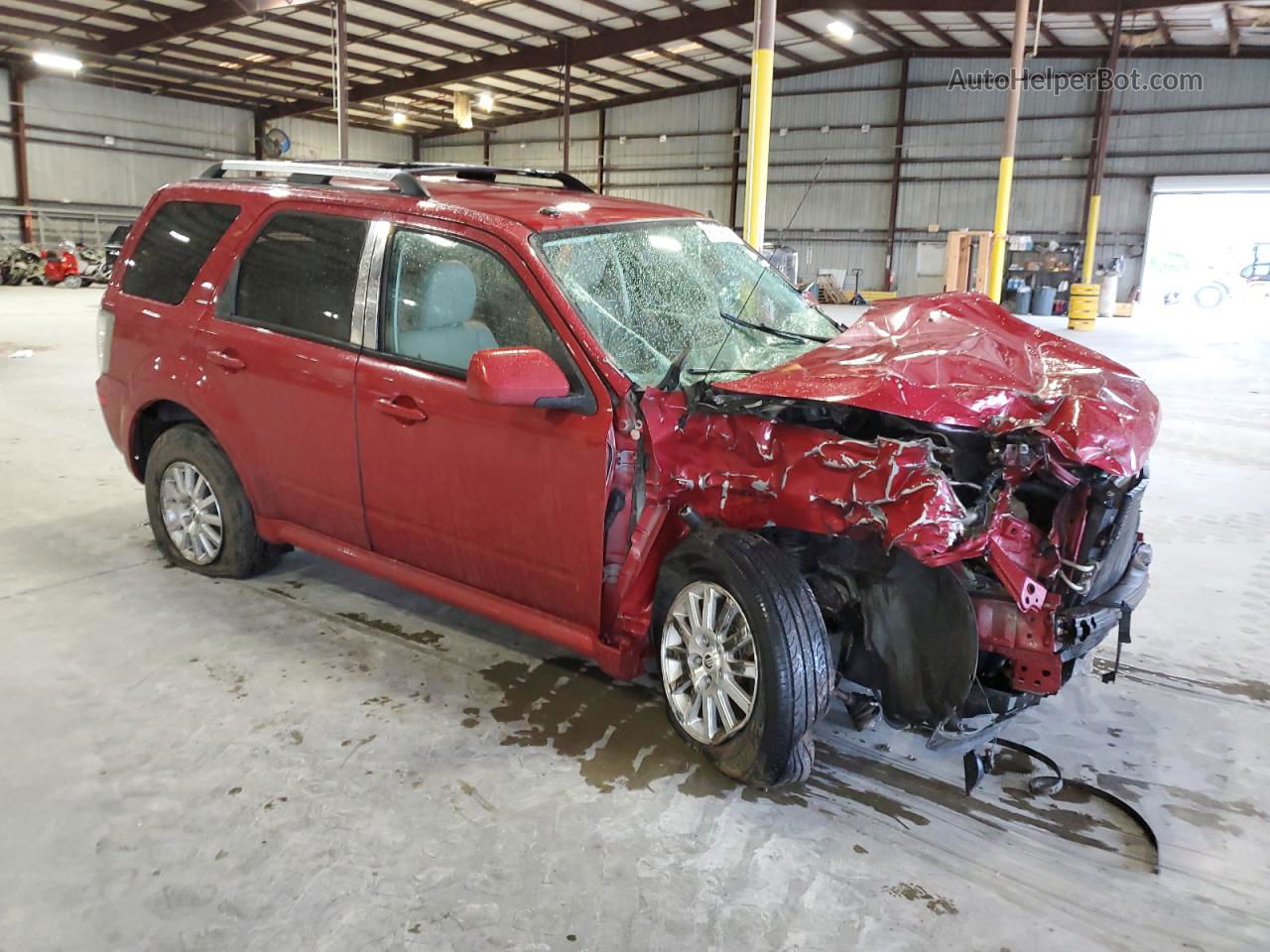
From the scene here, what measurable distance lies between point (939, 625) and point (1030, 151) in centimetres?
2560

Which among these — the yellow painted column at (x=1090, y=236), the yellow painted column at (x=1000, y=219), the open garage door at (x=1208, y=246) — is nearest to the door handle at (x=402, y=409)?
the yellow painted column at (x=1000, y=219)

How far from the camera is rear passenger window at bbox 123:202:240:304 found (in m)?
3.88

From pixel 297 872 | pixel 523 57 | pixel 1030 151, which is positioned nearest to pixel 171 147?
pixel 523 57

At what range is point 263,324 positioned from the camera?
360 cm

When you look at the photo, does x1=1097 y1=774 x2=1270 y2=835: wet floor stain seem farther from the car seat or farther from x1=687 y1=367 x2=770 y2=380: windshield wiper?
the car seat

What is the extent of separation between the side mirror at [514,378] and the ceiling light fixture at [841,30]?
837 inches

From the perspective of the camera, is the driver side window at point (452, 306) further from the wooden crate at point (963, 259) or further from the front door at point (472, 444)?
the wooden crate at point (963, 259)

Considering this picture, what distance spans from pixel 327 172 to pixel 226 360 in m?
0.86

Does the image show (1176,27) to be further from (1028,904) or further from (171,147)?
(171,147)

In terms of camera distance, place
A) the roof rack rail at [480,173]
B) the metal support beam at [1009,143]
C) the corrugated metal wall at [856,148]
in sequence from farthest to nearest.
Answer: the corrugated metal wall at [856,148]
the metal support beam at [1009,143]
the roof rack rail at [480,173]

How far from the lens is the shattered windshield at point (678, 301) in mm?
2928

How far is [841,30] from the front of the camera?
2217 cm

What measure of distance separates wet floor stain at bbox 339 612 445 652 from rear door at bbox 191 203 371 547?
14.7 inches

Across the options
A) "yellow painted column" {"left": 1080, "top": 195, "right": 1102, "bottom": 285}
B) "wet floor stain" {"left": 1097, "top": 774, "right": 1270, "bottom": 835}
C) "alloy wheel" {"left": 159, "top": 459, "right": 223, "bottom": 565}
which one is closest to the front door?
"alloy wheel" {"left": 159, "top": 459, "right": 223, "bottom": 565}
